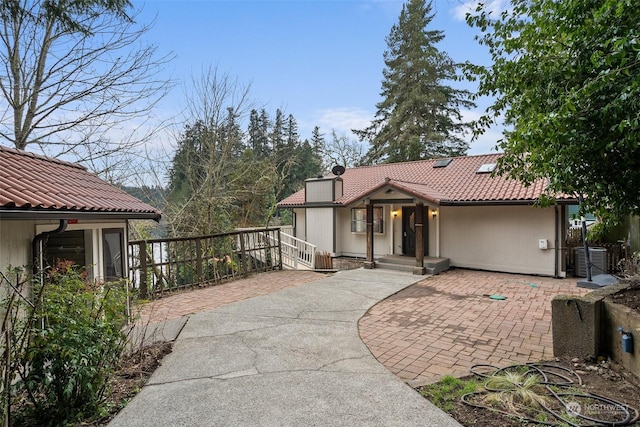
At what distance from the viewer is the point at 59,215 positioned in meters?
3.48

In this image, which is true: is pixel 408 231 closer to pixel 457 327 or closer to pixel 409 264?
pixel 409 264

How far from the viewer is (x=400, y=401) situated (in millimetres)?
3141

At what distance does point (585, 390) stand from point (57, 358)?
4.72 meters

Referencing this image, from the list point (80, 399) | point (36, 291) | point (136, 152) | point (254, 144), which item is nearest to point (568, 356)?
point (80, 399)

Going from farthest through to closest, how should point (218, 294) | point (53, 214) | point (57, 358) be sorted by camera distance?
1. point (218, 294)
2. point (53, 214)
3. point (57, 358)

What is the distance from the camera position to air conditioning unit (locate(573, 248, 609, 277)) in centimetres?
952

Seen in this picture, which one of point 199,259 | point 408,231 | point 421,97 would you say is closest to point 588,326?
point 199,259

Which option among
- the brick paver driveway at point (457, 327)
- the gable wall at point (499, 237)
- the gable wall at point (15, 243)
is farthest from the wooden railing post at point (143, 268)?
the gable wall at point (499, 237)

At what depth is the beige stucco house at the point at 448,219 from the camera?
10.1 metres

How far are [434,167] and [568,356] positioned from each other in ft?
38.0

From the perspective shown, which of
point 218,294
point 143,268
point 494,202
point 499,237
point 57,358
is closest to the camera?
point 57,358

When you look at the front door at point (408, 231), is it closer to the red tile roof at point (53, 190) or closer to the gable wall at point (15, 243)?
the red tile roof at point (53, 190)

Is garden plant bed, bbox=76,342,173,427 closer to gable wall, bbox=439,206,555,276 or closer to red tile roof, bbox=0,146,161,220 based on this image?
red tile roof, bbox=0,146,161,220

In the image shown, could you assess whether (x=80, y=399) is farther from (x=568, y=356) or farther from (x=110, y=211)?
(x=568, y=356)
